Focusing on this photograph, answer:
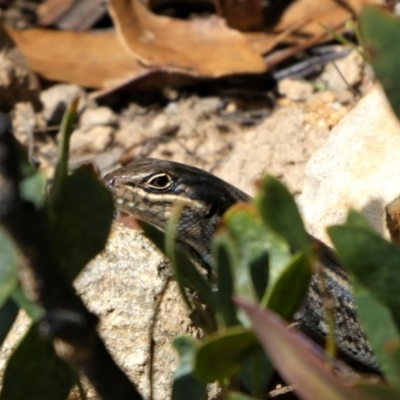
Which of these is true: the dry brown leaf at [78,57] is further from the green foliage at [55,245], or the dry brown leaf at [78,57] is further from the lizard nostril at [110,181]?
the green foliage at [55,245]

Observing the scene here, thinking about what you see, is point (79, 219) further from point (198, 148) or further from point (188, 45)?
point (188, 45)

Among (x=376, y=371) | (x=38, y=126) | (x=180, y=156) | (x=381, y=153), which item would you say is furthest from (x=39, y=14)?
(x=376, y=371)

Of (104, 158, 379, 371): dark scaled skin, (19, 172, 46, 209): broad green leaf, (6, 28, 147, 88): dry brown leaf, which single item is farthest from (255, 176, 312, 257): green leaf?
(6, 28, 147, 88): dry brown leaf

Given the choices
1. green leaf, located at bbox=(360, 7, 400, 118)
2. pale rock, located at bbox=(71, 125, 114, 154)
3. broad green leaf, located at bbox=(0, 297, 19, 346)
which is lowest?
pale rock, located at bbox=(71, 125, 114, 154)

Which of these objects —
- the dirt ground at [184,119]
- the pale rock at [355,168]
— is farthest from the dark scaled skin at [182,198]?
the dirt ground at [184,119]

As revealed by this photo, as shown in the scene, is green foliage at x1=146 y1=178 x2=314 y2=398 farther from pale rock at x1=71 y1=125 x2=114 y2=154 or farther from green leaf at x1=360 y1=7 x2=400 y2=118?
pale rock at x1=71 y1=125 x2=114 y2=154

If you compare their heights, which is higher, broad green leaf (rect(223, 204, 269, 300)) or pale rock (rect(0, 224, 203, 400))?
broad green leaf (rect(223, 204, 269, 300))
